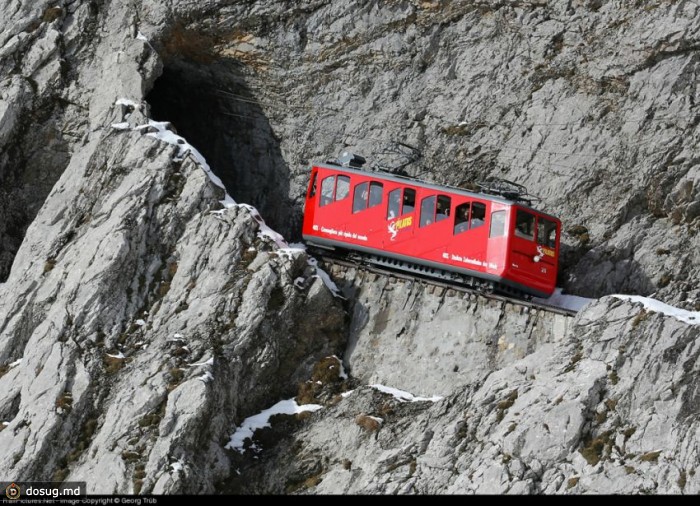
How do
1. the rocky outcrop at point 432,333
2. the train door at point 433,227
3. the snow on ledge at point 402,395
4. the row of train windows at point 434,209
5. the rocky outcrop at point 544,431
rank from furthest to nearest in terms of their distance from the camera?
the train door at point 433,227 < the row of train windows at point 434,209 < the rocky outcrop at point 432,333 < the snow on ledge at point 402,395 < the rocky outcrop at point 544,431

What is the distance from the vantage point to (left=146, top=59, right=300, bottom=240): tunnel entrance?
43938 millimetres

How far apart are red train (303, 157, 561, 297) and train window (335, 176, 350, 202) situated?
0.03 meters

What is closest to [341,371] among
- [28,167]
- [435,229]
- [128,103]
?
[435,229]

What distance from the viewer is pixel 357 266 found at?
123 feet

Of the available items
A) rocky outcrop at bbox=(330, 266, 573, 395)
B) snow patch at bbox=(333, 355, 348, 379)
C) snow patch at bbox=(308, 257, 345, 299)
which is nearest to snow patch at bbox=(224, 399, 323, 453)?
snow patch at bbox=(333, 355, 348, 379)

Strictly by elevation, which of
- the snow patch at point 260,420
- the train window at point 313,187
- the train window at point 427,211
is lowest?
the snow patch at point 260,420

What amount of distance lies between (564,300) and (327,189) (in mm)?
8782

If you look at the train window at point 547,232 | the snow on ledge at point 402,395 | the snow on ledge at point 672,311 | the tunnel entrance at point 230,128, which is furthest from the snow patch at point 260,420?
the tunnel entrance at point 230,128

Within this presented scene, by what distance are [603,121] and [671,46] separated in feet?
11.0

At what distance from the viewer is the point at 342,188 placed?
127 feet

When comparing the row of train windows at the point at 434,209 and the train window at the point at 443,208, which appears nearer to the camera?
the row of train windows at the point at 434,209

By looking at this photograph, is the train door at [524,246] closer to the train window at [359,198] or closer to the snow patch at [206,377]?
the train window at [359,198]

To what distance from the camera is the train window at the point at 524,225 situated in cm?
3569

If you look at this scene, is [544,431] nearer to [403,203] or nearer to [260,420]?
[260,420]
